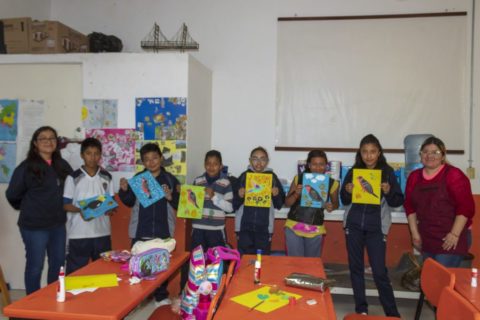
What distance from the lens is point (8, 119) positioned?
13.1ft

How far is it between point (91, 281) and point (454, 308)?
1645 mm

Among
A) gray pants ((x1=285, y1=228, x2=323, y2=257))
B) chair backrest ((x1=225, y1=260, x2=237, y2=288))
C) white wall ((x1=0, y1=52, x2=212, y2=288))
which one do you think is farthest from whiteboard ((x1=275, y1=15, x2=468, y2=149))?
chair backrest ((x1=225, y1=260, x2=237, y2=288))

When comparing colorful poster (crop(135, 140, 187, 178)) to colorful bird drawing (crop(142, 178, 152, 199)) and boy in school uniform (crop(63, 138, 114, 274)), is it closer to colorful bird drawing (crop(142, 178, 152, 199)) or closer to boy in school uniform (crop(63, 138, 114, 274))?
colorful bird drawing (crop(142, 178, 152, 199))

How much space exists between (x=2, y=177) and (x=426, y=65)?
4.37 m

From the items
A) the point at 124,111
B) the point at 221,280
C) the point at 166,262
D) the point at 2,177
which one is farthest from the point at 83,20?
the point at 221,280

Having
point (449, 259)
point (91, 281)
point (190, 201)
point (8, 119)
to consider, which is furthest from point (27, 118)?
point (449, 259)

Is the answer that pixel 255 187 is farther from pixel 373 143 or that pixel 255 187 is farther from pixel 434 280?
pixel 434 280

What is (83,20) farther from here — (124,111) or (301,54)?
(301,54)

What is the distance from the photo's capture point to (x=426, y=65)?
4258 mm

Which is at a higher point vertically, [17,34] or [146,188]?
[17,34]

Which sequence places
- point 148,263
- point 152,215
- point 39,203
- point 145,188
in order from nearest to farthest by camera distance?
point 148,263 → point 39,203 → point 145,188 → point 152,215

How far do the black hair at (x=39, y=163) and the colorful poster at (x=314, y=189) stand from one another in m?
1.92

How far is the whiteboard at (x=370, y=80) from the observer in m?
4.24

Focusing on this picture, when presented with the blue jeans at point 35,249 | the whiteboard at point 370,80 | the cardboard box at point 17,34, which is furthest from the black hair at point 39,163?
the whiteboard at point 370,80
